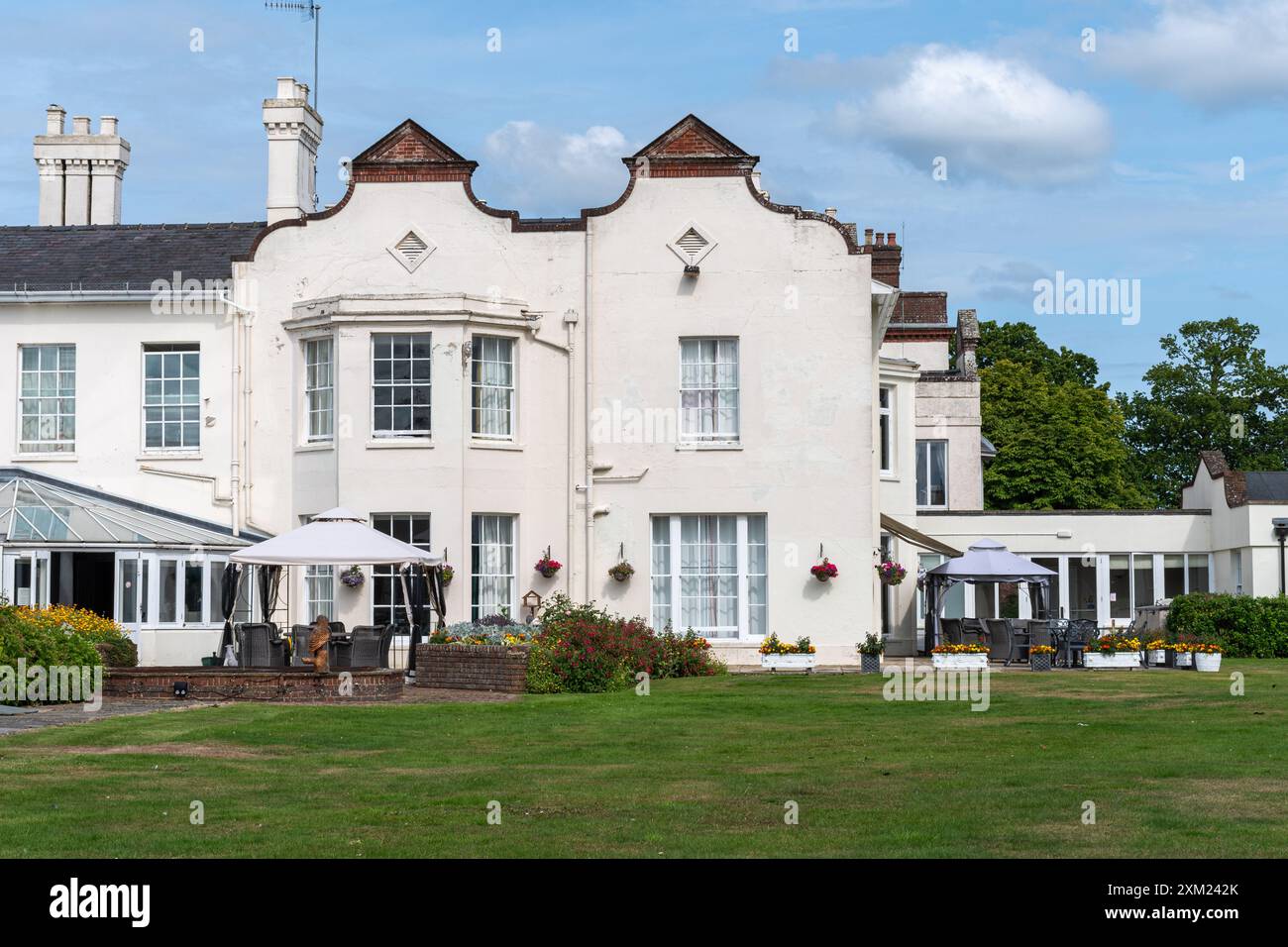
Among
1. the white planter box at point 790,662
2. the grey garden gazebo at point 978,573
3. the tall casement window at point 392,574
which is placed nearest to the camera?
the white planter box at point 790,662

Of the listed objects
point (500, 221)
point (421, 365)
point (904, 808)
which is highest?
point (500, 221)

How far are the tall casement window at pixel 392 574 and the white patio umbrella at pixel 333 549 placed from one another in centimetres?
314

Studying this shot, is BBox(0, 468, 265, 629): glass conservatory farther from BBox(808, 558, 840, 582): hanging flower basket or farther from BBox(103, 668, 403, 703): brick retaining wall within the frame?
BBox(808, 558, 840, 582): hanging flower basket

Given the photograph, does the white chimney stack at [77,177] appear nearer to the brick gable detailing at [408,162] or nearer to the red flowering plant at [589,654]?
the brick gable detailing at [408,162]

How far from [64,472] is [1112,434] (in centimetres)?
4046

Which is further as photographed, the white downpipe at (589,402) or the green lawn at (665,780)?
the white downpipe at (589,402)

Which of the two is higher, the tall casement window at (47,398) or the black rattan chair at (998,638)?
the tall casement window at (47,398)

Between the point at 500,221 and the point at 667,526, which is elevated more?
the point at 500,221

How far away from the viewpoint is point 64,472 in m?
29.9

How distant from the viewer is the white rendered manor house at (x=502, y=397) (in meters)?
28.1

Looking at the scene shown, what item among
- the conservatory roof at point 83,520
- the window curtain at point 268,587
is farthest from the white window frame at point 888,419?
the conservatory roof at point 83,520
